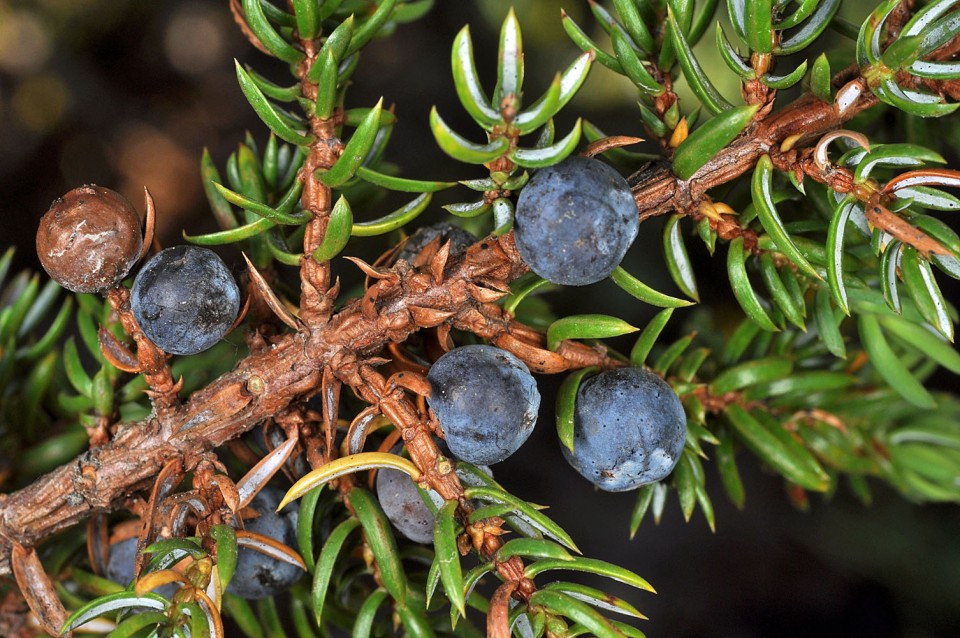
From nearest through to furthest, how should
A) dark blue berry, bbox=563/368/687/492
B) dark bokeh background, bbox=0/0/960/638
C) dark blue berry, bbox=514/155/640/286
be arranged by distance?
1. dark blue berry, bbox=514/155/640/286
2. dark blue berry, bbox=563/368/687/492
3. dark bokeh background, bbox=0/0/960/638

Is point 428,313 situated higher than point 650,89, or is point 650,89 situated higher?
point 650,89

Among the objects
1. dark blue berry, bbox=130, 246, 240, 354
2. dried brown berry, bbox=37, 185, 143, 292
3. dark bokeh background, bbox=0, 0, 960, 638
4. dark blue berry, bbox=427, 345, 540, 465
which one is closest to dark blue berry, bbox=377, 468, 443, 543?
dark blue berry, bbox=427, 345, 540, 465

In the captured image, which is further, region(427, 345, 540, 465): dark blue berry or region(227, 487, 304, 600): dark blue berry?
region(227, 487, 304, 600): dark blue berry

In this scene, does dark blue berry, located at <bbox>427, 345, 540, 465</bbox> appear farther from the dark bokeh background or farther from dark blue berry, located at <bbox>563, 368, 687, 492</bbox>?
the dark bokeh background

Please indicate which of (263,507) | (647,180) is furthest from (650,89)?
(263,507)

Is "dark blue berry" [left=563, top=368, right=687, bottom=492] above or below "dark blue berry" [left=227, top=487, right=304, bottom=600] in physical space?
above

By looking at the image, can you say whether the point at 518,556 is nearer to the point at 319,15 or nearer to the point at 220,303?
the point at 220,303

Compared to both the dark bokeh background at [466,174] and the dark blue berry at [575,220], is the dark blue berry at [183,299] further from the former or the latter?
the dark bokeh background at [466,174]
